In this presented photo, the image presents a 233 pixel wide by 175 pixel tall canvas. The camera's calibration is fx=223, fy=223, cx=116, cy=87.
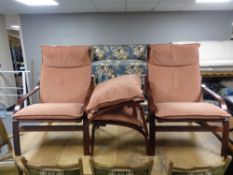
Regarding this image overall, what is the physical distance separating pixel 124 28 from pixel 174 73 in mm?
3220

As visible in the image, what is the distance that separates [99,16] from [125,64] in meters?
1.51

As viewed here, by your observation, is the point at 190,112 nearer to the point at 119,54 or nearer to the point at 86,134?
the point at 86,134

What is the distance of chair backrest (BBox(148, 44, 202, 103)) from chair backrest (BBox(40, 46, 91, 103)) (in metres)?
0.83

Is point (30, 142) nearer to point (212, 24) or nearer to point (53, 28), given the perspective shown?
point (53, 28)

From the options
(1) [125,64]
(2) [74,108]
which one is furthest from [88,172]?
(1) [125,64]

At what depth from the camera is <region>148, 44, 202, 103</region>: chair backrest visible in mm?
2707

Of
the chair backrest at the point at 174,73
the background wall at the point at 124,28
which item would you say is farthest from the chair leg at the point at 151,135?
the background wall at the point at 124,28

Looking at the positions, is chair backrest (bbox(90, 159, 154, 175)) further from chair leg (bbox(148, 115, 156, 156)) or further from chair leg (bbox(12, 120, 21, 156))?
chair leg (bbox(12, 120, 21, 156))

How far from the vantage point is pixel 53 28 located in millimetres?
5723

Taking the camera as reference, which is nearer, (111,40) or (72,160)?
(72,160)

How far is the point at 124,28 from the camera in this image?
568 cm

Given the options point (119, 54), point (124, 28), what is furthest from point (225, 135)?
point (124, 28)

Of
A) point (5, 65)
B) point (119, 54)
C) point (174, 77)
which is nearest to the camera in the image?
point (174, 77)

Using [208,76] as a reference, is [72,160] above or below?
below
